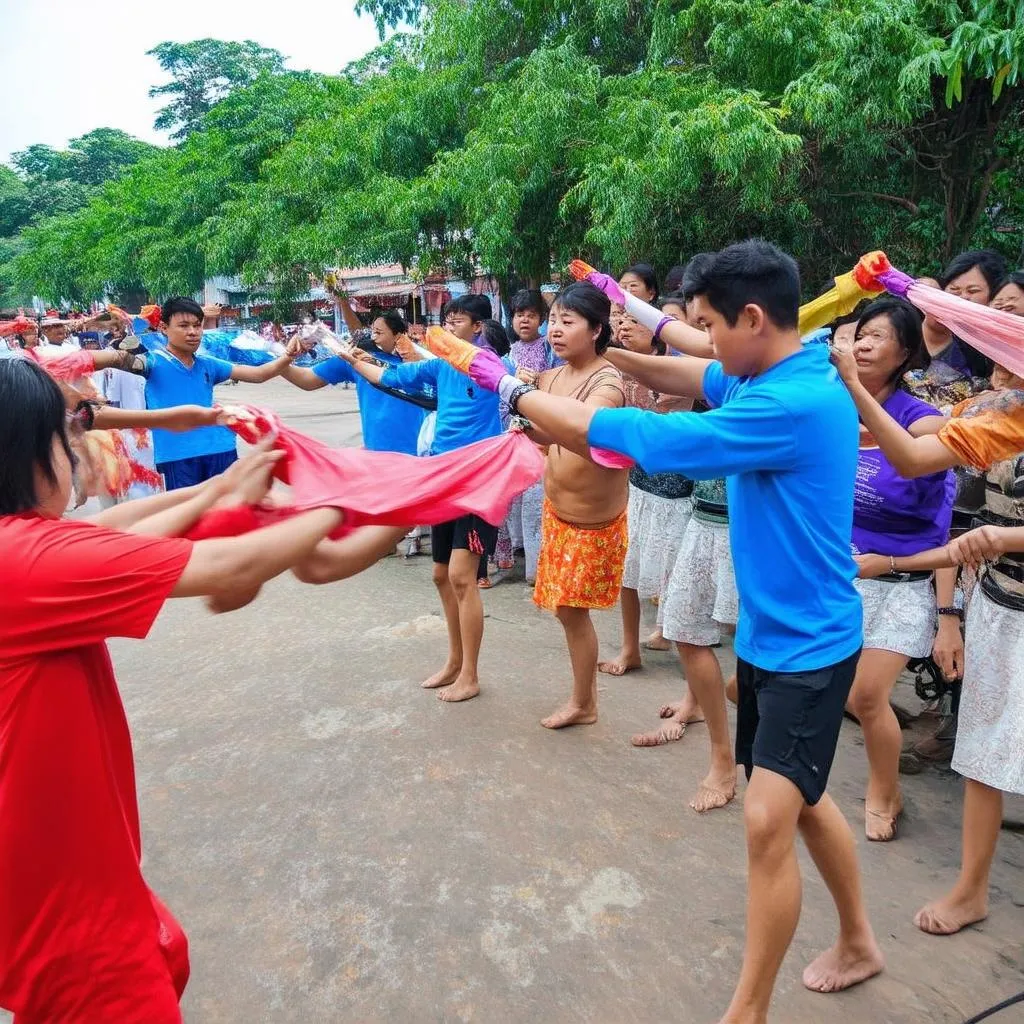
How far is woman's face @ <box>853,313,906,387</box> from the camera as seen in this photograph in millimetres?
2697

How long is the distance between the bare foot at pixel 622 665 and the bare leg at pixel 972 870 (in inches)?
81.4

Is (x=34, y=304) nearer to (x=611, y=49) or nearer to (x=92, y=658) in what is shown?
(x=611, y=49)

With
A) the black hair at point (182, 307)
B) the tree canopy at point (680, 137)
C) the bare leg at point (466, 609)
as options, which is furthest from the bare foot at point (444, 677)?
the tree canopy at point (680, 137)

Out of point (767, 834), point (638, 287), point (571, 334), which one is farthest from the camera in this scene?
Result: point (638, 287)

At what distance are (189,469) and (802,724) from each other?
4.33 metres

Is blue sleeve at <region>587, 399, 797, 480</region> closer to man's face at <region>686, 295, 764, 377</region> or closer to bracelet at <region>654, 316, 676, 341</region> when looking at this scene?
man's face at <region>686, 295, 764, 377</region>

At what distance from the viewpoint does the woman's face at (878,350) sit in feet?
8.85

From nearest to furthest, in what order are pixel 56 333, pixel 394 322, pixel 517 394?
pixel 517 394, pixel 394 322, pixel 56 333

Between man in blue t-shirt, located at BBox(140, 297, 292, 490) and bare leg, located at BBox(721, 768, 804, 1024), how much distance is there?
13.1ft

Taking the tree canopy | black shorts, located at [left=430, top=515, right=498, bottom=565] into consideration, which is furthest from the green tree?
black shorts, located at [left=430, top=515, right=498, bottom=565]

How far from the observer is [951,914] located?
2412 millimetres

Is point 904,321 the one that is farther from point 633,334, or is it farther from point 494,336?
point 494,336

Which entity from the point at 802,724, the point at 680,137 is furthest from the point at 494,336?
the point at 802,724

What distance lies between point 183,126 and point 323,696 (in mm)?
47371
